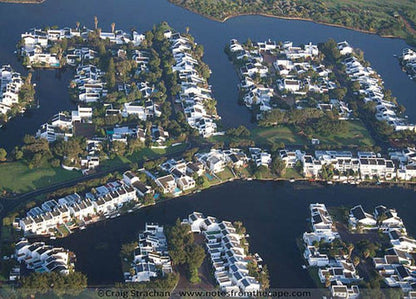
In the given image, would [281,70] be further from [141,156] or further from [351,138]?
[141,156]

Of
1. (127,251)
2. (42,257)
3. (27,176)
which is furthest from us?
(27,176)

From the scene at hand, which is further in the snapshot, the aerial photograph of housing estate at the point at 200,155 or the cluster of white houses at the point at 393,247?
the cluster of white houses at the point at 393,247

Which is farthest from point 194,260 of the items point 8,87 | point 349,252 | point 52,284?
point 8,87

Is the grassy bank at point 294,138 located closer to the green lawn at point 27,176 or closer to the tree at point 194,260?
the green lawn at point 27,176

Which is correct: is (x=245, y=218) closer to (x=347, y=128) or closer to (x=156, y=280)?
(x=156, y=280)

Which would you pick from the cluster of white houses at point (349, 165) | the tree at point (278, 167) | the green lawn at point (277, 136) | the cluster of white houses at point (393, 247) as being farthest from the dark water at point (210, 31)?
the cluster of white houses at point (393, 247)

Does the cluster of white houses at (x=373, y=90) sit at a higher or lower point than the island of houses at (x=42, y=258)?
higher

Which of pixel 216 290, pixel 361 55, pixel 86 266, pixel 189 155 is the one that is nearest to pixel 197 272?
pixel 216 290
